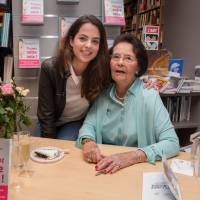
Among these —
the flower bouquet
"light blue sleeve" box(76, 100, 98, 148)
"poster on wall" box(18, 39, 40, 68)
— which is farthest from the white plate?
"poster on wall" box(18, 39, 40, 68)

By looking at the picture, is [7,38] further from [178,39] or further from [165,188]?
[178,39]

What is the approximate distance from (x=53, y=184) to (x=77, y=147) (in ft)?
1.39

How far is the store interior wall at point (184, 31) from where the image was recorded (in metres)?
3.65

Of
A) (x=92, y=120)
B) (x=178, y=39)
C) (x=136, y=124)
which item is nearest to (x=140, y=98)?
(x=136, y=124)

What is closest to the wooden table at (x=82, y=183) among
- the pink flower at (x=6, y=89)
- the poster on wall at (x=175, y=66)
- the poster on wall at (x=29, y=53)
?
the pink flower at (x=6, y=89)

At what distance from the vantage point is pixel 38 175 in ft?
4.11

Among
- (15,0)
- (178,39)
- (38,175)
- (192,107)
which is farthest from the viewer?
(178,39)

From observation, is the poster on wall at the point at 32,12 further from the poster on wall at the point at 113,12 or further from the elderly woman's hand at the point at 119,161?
the elderly woman's hand at the point at 119,161

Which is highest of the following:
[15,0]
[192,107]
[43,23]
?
[15,0]

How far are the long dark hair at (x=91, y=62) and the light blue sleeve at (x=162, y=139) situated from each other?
1.52 feet

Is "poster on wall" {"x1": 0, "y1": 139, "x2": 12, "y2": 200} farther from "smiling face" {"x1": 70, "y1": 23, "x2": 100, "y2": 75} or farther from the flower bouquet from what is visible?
"smiling face" {"x1": 70, "y1": 23, "x2": 100, "y2": 75}

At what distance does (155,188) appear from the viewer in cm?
116

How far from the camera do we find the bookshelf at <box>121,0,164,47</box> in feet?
16.0

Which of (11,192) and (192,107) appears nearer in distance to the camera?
(11,192)
